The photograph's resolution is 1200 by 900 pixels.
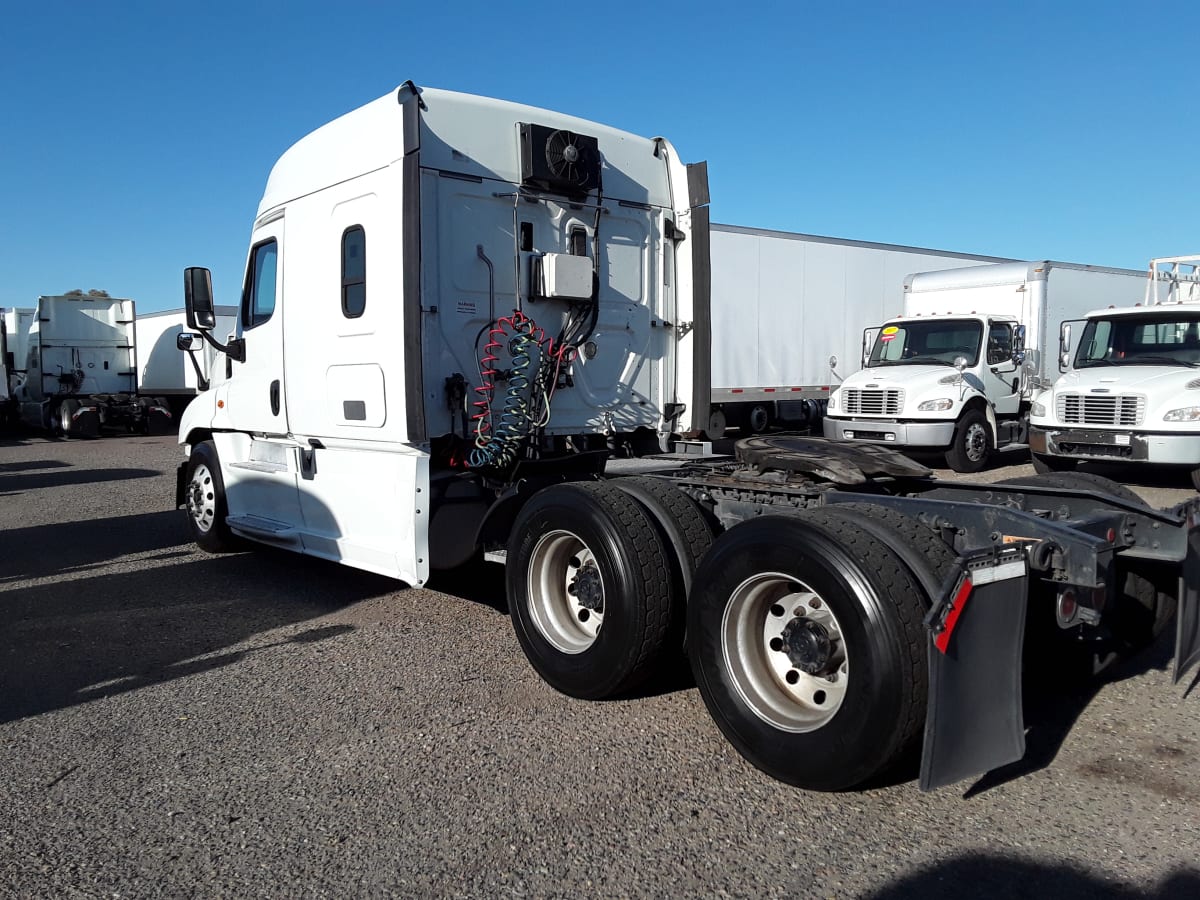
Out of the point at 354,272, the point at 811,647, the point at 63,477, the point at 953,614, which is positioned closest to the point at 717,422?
the point at 63,477

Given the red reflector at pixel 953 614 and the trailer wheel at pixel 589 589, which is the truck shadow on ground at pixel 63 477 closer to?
the trailer wheel at pixel 589 589

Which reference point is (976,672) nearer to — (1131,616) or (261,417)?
(1131,616)

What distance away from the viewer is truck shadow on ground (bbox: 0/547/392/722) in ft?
16.4

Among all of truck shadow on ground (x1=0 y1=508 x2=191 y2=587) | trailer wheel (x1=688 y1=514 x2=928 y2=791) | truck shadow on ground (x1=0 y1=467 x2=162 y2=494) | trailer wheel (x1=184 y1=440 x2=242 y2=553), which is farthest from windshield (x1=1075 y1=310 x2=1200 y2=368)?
truck shadow on ground (x1=0 y1=467 x2=162 y2=494)

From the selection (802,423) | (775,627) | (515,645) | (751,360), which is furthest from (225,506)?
(802,423)

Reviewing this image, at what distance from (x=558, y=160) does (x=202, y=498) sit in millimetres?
4419

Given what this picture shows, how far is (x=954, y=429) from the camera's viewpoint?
41.8 feet

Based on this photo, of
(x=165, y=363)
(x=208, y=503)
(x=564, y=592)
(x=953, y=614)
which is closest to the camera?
(x=953, y=614)

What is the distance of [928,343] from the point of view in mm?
13969

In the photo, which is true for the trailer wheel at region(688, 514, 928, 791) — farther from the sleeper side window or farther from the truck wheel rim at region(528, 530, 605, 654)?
the sleeper side window

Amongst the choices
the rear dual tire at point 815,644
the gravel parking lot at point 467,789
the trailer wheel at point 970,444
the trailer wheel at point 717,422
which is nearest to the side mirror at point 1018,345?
the trailer wheel at point 970,444

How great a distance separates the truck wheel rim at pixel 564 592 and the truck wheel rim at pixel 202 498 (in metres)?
4.15

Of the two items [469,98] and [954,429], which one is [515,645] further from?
[954,429]

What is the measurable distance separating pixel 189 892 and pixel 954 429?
1167cm
